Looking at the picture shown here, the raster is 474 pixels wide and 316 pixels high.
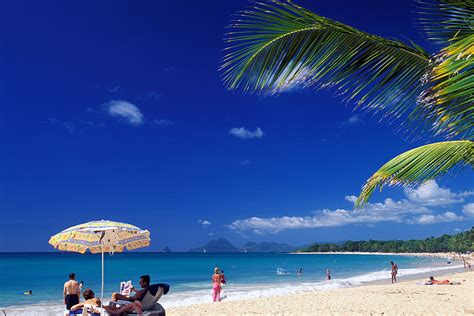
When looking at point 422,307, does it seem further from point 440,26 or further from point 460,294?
point 440,26

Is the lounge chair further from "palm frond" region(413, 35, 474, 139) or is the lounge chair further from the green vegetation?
the green vegetation

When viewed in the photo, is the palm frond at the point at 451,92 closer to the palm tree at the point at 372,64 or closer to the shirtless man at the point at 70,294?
the palm tree at the point at 372,64

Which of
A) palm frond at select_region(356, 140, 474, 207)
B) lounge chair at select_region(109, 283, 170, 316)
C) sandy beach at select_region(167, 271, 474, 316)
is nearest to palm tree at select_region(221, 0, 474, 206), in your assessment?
palm frond at select_region(356, 140, 474, 207)

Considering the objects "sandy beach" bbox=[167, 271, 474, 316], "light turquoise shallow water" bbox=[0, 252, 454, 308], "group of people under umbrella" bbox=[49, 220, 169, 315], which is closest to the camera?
"group of people under umbrella" bbox=[49, 220, 169, 315]

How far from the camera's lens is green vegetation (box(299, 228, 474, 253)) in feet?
326

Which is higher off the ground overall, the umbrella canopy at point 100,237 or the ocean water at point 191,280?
the umbrella canopy at point 100,237

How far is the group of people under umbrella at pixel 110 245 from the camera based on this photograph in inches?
299

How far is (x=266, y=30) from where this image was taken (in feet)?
7.42

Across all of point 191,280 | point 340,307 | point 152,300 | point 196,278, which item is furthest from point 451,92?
point 196,278

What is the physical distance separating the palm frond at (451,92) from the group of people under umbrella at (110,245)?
644 centimetres

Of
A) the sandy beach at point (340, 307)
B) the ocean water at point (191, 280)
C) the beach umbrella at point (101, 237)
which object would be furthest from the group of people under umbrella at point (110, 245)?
the ocean water at point (191, 280)

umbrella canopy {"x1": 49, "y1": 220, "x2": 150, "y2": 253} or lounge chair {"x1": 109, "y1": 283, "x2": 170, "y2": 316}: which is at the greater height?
umbrella canopy {"x1": 49, "y1": 220, "x2": 150, "y2": 253}

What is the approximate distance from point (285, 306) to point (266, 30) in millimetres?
11378

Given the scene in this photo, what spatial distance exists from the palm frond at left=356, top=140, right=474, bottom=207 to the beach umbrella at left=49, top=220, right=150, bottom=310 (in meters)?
6.31
